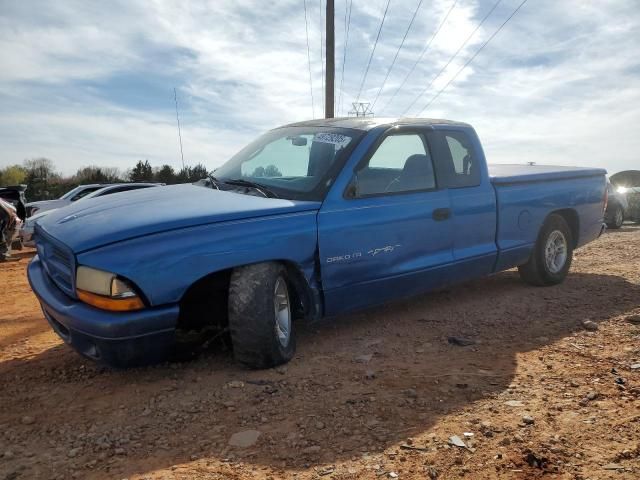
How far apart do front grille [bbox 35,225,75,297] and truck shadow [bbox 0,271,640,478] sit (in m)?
0.67

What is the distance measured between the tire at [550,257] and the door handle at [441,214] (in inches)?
65.0

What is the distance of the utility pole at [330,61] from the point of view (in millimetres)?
15402

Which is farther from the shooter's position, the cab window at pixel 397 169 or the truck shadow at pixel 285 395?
the cab window at pixel 397 169

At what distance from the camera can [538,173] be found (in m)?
5.48

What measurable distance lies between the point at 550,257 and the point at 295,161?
3.28 m

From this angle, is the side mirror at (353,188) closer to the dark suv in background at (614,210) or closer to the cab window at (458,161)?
the cab window at (458,161)

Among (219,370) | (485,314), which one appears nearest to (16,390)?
(219,370)

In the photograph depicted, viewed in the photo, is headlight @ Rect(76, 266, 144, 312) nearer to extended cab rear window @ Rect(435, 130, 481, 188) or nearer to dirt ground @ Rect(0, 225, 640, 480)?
dirt ground @ Rect(0, 225, 640, 480)

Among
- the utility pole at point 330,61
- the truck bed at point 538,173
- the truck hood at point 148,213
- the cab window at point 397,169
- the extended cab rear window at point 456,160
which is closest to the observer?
the truck hood at point 148,213

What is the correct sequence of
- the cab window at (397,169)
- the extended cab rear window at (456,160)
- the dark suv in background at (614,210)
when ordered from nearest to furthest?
1. the cab window at (397,169)
2. the extended cab rear window at (456,160)
3. the dark suv in background at (614,210)

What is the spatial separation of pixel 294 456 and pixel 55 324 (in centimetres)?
193

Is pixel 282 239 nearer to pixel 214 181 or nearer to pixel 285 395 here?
pixel 285 395

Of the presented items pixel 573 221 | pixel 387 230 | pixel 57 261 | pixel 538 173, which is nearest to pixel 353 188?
pixel 387 230

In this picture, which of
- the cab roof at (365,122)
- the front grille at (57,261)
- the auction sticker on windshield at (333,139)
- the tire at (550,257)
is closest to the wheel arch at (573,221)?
the tire at (550,257)
